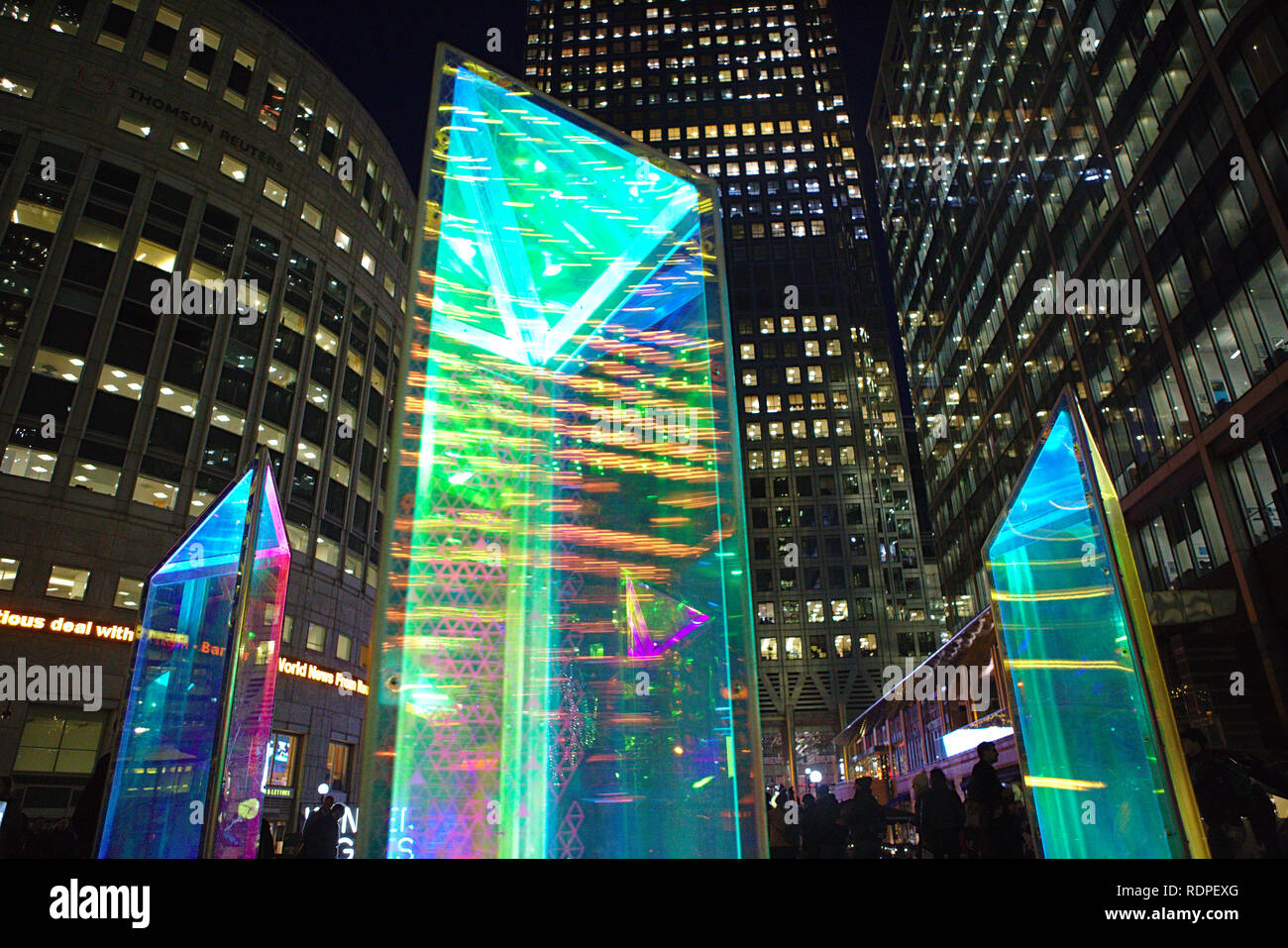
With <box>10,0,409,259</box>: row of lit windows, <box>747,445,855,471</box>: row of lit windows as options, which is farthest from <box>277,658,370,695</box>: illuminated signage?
<box>747,445,855,471</box>: row of lit windows

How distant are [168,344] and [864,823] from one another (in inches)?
1229

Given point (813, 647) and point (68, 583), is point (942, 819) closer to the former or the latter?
point (68, 583)

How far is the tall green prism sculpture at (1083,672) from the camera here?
376cm

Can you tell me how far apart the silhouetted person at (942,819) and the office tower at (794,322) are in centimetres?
5272

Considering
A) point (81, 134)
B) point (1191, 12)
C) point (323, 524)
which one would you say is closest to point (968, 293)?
point (1191, 12)

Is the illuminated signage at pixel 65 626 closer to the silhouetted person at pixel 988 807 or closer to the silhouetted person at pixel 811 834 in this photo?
the silhouetted person at pixel 811 834

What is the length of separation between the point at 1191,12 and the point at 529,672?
108 feet

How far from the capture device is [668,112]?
265ft

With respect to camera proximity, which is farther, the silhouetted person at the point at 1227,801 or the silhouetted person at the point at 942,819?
the silhouetted person at the point at 942,819

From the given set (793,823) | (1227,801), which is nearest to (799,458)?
(793,823)

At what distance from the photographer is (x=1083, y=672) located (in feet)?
16.2

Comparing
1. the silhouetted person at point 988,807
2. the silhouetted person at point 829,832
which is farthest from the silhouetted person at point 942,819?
the silhouetted person at point 829,832

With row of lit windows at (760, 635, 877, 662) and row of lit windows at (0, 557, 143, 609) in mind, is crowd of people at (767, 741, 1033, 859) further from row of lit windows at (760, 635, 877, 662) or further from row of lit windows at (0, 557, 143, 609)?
row of lit windows at (760, 635, 877, 662)
